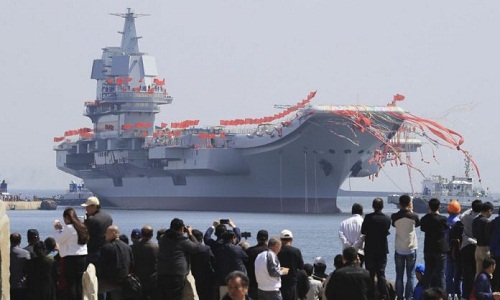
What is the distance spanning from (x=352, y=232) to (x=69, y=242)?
350 centimetres

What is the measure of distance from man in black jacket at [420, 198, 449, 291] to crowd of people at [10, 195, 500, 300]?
1 cm

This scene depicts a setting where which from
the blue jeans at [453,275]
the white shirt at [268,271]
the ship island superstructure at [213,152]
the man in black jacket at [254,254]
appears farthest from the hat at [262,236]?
the ship island superstructure at [213,152]

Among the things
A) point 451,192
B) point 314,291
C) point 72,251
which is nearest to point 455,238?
point 314,291

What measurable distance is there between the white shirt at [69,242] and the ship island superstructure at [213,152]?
221 ft

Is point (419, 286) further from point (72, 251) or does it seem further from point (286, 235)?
point (72, 251)

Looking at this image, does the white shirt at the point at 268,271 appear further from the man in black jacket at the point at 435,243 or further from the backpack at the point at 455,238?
the backpack at the point at 455,238

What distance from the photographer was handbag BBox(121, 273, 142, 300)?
15430mm

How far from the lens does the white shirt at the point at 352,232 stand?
16.3 meters

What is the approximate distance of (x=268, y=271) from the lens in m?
15.1

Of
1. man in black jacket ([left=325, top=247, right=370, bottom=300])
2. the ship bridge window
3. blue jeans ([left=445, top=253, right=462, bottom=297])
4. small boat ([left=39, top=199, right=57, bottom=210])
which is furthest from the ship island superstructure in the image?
man in black jacket ([left=325, top=247, right=370, bottom=300])

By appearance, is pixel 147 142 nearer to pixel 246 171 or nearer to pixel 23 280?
pixel 246 171

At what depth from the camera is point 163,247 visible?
15.6 metres

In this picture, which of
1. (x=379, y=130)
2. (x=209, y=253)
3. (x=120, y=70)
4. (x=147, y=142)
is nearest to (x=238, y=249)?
(x=209, y=253)

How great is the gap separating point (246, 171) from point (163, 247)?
274 ft
